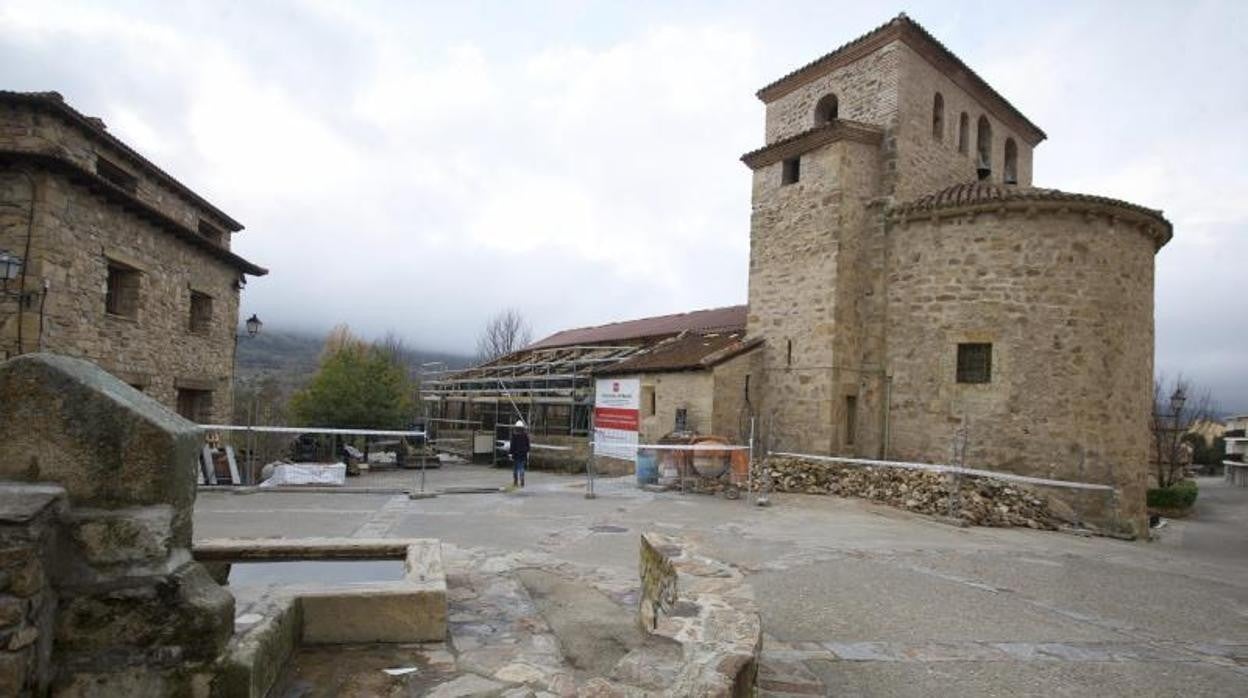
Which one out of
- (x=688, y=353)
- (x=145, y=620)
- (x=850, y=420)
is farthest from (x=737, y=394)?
(x=145, y=620)

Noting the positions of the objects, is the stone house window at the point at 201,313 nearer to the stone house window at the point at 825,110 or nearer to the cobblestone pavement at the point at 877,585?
the cobblestone pavement at the point at 877,585

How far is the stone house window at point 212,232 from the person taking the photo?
1868 centimetres

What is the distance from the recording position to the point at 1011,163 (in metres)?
20.0

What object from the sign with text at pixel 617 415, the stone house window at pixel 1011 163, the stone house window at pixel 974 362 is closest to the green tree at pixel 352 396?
the sign with text at pixel 617 415

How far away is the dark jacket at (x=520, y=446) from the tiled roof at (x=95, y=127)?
33.4 ft

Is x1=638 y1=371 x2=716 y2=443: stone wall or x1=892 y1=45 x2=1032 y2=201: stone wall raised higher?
x1=892 y1=45 x2=1032 y2=201: stone wall

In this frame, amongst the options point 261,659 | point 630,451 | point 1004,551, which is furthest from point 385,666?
point 630,451

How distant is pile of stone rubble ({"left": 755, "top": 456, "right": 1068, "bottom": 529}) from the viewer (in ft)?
38.7

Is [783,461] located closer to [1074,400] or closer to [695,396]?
[695,396]

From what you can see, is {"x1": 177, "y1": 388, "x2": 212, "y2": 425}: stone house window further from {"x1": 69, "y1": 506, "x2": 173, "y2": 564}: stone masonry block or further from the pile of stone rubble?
{"x1": 69, "y1": 506, "x2": 173, "y2": 564}: stone masonry block

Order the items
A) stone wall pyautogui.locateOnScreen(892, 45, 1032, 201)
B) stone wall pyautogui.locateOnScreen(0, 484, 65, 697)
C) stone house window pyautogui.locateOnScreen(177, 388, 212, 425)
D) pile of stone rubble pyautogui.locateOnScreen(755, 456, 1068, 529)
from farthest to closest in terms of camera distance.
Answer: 1. stone house window pyautogui.locateOnScreen(177, 388, 212, 425)
2. stone wall pyautogui.locateOnScreen(892, 45, 1032, 201)
3. pile of stone rubble pyautogui.locateOnScreen(755, 456, 1068, 529)
4. stone wall pyautogui.locateOnScreen(0, 484, 65, 697)

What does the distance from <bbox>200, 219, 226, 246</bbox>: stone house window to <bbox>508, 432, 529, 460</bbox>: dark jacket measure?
1008cm

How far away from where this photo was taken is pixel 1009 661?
189 inches

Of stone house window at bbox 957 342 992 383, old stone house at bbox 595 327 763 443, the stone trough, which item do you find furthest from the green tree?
the stone trough
